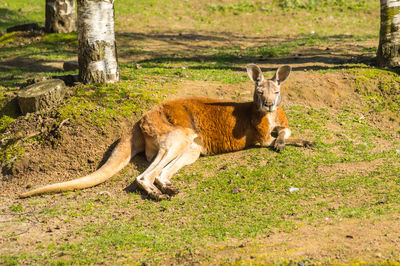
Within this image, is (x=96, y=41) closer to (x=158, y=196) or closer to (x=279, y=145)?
(x=158, y=196)

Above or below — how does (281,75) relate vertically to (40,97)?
above

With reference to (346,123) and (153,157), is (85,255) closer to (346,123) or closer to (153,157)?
(153,157)

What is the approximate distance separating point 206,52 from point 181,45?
1.15 meters

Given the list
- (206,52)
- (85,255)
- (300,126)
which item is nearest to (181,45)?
(206,52)

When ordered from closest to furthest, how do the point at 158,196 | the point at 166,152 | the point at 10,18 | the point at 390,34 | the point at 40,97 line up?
1. the point at 158,196
2. the point at 166,152
3. the point at 40,97
4. the point at 390,34
5. the point at 10,18

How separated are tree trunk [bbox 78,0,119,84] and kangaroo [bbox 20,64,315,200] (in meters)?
1.67

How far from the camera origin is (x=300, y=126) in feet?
24.3

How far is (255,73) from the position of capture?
277 inches

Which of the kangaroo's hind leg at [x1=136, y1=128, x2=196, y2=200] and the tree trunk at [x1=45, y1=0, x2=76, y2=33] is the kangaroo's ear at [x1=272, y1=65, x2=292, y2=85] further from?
the tree trunk at [x1=45, y1=0, x2=76, y2=33]

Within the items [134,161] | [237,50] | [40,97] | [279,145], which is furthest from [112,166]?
[237,50]

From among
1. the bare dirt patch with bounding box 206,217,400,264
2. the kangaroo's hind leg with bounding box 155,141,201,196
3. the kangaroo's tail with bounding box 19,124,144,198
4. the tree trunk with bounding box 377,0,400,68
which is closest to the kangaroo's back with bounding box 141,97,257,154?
the kangaroo's hind leg with bounding box 155,141,201,196

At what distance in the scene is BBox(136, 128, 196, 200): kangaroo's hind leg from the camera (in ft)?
19.9

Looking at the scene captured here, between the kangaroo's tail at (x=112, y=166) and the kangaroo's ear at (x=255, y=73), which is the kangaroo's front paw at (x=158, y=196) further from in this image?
the kangaroo's ear at (x=255, y=73)

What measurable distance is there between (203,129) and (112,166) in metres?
1.48
